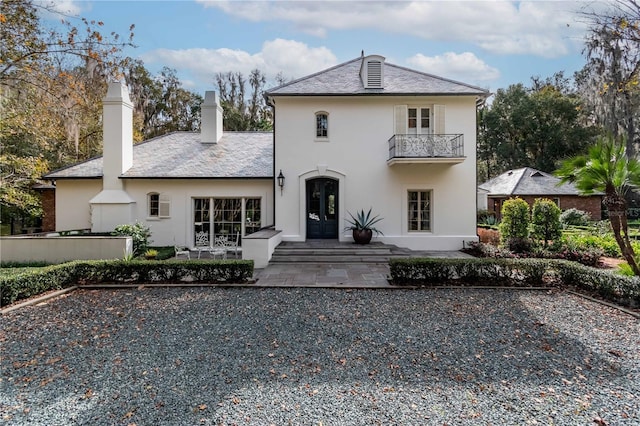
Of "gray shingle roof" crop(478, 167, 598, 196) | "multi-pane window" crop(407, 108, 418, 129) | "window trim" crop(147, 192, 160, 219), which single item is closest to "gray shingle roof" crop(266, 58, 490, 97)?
"multi-pane window" crop(407, 108, 418, 129)

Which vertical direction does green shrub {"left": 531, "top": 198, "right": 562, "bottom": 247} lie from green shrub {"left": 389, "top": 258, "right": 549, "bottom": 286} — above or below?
above

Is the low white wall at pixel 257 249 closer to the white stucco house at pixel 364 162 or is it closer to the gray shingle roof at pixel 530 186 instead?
the white stucco house at pixel 364 162

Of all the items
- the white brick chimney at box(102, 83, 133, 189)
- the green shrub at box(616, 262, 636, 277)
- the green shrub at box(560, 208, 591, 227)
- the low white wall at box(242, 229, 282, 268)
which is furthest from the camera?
the green shrub at box(560, 208, 591, 227)

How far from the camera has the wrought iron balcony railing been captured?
39.4ft

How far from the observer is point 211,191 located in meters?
13.3

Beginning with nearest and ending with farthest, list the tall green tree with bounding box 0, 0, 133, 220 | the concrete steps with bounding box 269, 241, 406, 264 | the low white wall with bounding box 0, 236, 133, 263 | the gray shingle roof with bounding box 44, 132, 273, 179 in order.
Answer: the tall green tree with bounding box 0, 0, 133, 220, the low white wall with bounding box 0, 236, 133, 263, the concrete steps with bounding box 269, 241, 406, 264, the gray shingle roof with bounding box 44, 132, 273, 179

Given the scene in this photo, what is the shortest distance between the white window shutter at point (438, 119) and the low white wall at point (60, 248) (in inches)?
449

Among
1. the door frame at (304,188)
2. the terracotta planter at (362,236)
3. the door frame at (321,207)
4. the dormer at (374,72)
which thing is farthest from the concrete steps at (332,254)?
the dormer at (374,72)

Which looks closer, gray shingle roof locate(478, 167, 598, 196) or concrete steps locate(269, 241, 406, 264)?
concrete steps locate(269, 241, 406, 264)

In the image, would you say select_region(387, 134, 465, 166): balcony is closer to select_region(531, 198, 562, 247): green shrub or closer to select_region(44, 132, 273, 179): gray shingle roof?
select_region(531, 198, 562, 247): green shrub

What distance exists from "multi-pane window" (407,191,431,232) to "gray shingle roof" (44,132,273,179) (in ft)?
18.4

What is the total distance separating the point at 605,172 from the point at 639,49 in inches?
184

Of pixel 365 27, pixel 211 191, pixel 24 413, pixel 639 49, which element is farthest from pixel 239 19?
pixel 639 49

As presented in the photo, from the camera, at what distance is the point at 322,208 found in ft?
42.0
